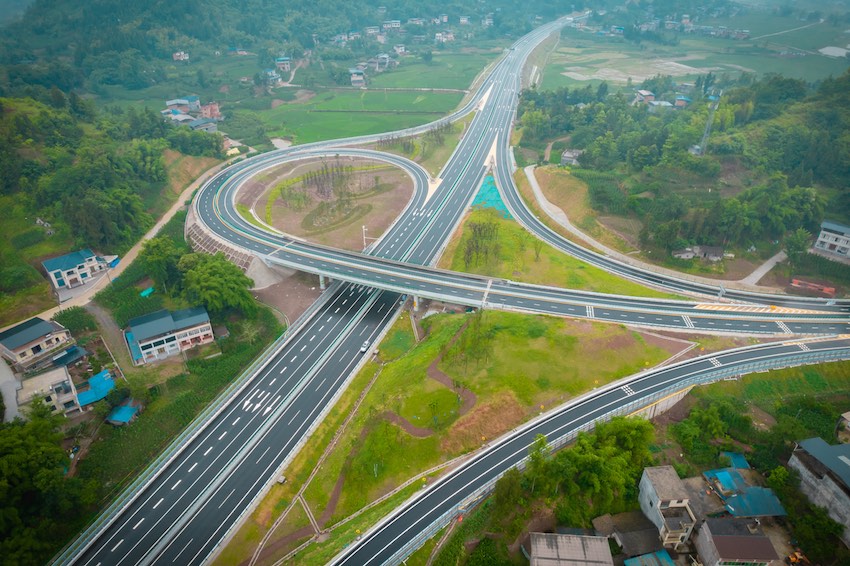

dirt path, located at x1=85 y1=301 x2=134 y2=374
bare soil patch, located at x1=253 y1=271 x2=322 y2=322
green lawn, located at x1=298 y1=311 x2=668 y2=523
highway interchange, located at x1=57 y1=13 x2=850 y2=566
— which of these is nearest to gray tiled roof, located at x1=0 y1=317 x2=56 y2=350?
dirt path, located at x1=85 y1=301 x2=134 y2=374

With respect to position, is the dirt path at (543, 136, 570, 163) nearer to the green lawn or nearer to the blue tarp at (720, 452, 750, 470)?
the green lawn

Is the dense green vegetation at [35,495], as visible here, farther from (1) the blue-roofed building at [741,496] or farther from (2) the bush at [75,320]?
(1) the blue-roofed building at [741,496]

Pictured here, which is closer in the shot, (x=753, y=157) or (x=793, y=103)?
(x=753, y=157)

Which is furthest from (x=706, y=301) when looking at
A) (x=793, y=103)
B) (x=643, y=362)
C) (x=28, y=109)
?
(x=28, y=109)

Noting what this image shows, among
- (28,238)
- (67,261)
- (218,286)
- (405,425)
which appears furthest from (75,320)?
(405,425)

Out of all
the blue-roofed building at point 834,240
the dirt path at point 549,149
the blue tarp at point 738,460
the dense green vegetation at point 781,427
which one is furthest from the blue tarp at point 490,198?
the blue tarp at point 738,460

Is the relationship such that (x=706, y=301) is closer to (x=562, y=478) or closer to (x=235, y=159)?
(x=562, y=478)
